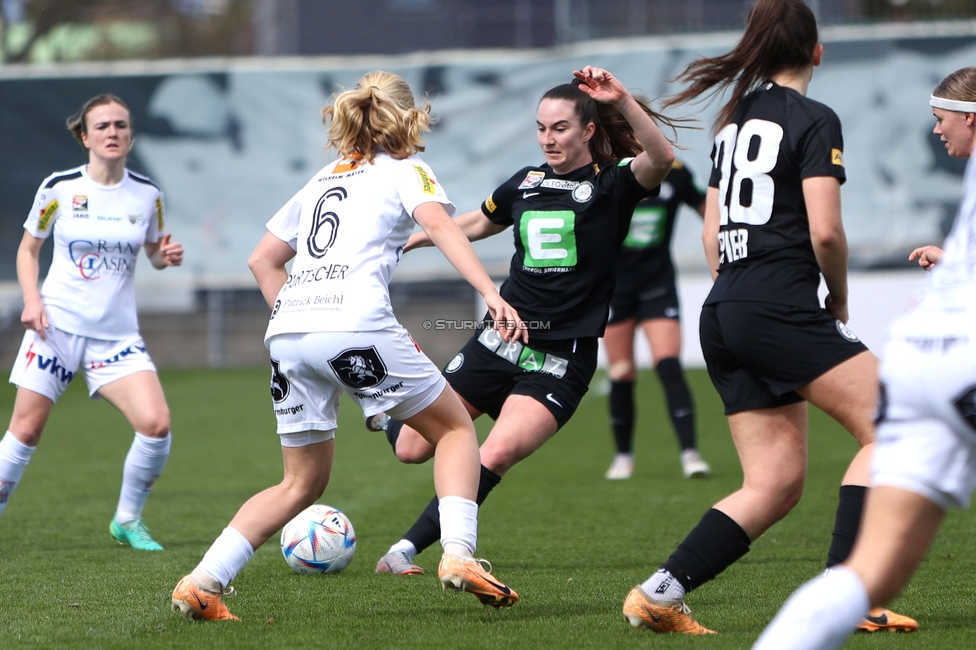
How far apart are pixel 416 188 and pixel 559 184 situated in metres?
1.19

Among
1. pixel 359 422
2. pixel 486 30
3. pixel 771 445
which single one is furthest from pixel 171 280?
pixel 771 445

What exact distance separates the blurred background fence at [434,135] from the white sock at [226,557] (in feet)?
42.1

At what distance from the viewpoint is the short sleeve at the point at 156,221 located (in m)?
5.72

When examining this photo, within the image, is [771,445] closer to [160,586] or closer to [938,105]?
[938,105]

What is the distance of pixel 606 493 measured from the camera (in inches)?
281

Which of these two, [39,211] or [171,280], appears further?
[171,280]

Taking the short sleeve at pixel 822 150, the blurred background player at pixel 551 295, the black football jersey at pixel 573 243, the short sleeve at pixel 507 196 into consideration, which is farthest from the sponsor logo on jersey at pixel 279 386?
the short sleeve at pixel 822 150

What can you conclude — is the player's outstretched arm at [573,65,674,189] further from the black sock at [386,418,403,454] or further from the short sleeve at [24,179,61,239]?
the short sleeve at [24,179,61,239]

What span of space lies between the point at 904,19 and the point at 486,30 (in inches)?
445

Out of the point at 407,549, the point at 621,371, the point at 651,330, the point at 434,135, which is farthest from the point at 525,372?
the point at 434,135

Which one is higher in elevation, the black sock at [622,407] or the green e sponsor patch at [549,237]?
the green e sponsor patch at [549,237]

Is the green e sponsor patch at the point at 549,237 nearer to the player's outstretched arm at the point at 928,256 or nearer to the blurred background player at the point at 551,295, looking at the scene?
the blurred background player at the point at 551,295

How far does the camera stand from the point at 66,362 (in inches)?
210

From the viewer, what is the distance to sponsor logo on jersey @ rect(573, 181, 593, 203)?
4.57m
